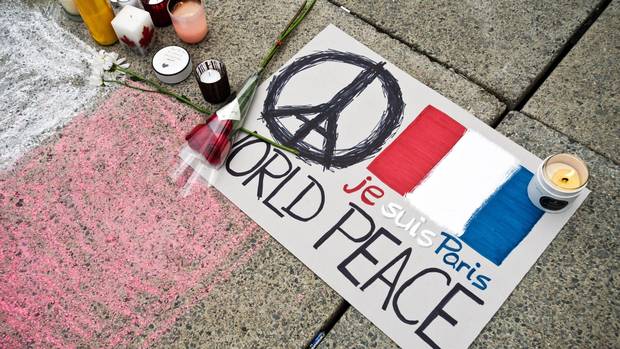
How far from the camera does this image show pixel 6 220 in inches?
46.5

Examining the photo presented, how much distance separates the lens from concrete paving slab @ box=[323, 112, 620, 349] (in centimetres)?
102

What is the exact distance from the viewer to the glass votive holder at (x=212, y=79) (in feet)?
4.13

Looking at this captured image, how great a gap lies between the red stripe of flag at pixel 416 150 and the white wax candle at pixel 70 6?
0.96 m

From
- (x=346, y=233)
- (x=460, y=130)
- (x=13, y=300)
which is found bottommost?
(x=13, y=300)

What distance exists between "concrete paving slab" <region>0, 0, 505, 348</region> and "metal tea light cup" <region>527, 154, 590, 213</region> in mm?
218

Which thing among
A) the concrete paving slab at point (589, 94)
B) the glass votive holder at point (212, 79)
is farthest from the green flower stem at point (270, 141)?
the concrete paving slab at point (589, 94)

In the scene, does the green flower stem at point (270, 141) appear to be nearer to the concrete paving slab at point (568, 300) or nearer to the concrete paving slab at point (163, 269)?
the concrete paving slab at point (163, 269)

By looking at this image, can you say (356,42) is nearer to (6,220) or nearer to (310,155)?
(310,155)

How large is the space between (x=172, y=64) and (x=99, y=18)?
0.78ft

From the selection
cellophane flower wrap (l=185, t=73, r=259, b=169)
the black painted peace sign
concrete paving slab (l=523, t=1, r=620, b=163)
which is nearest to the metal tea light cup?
concrete paving slab (l=523, t=1, r=620, b=163)

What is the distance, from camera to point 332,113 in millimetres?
1286

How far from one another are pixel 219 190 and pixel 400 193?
16.6 inches

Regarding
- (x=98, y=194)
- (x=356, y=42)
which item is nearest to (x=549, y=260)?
(x=356, y=42)

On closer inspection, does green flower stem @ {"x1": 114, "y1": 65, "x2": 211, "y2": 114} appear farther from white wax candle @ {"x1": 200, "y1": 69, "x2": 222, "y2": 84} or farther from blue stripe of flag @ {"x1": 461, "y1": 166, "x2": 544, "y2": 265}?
blue stripe of flag @ {"x1": 461, "y1": 166, "x2": 544, "y2": 265}
